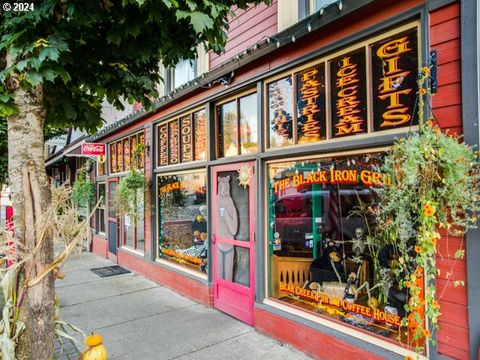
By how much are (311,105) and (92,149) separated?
24.0 feet

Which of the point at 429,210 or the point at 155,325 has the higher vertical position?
the point at 429,210

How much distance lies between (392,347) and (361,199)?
4.51 ft

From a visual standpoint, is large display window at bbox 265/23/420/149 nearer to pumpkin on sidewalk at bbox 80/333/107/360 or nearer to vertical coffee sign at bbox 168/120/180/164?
vertical coffee sign at bbox 168/120/180/164

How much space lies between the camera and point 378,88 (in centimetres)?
331

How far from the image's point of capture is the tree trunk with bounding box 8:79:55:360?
105 inches

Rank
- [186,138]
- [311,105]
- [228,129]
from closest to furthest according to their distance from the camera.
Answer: [311,105], [228,129], [186,138]

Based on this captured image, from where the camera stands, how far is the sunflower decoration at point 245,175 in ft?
15.5

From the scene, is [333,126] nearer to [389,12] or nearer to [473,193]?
[389,12]

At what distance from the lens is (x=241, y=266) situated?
4.90 meters

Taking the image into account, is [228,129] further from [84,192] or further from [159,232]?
[84,192]

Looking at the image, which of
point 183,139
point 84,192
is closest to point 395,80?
point 183,139

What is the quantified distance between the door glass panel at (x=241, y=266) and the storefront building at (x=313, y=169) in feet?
0.07

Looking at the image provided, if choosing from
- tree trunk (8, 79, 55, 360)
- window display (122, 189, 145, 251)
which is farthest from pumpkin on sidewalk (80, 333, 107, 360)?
window display (122, 189, 145, 251)

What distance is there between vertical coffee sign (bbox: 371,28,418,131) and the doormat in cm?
669
